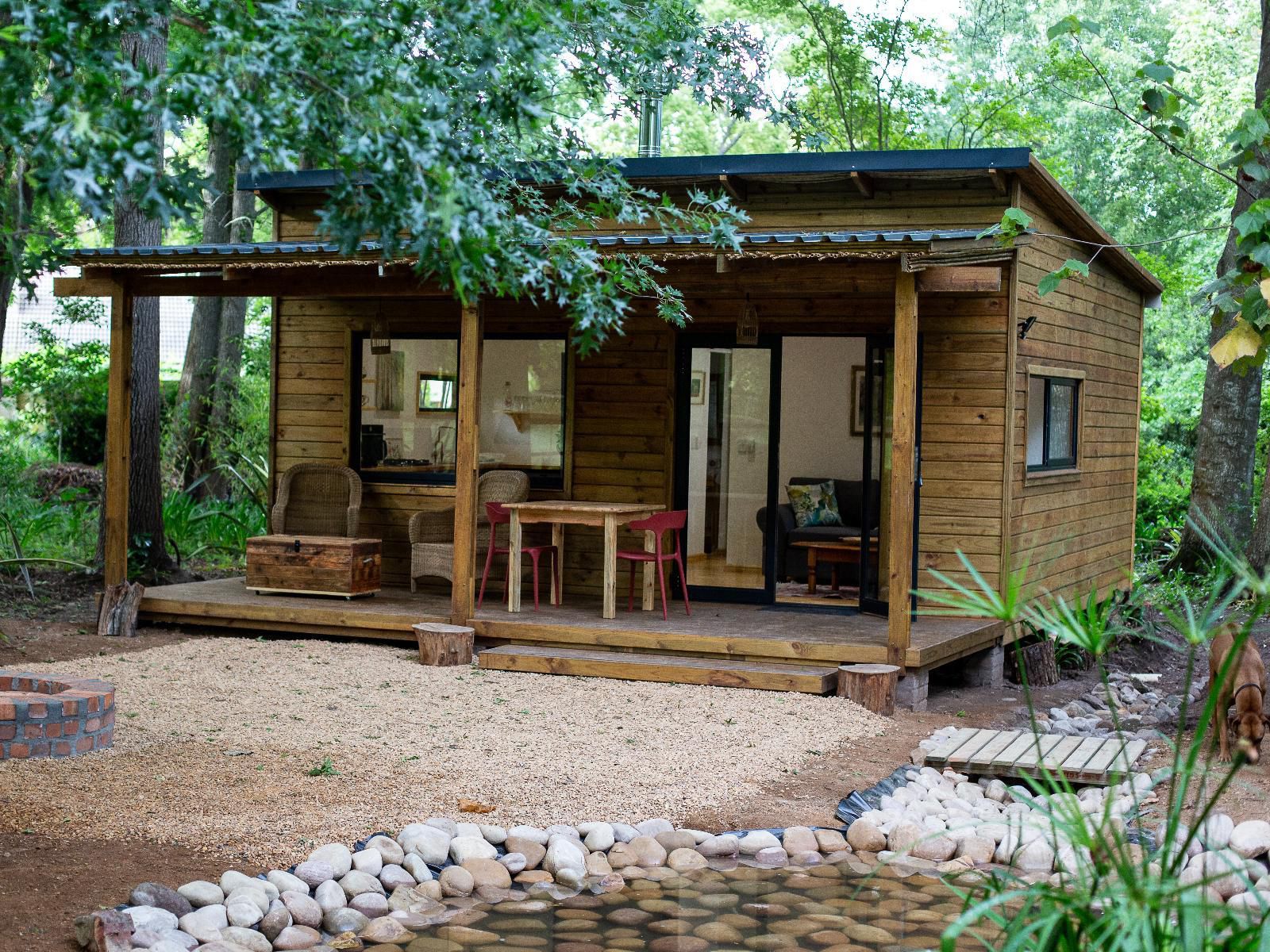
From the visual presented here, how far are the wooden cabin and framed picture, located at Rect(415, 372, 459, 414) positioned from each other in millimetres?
26

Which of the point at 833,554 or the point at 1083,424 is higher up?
the point at 1083,424

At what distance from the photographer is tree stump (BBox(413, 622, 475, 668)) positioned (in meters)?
8.91

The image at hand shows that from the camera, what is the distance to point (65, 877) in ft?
15.1

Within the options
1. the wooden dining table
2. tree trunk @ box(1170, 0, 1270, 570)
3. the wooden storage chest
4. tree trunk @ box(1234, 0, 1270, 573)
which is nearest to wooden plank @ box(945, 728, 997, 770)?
the wooden dining table

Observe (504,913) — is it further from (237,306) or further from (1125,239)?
(1125,239)

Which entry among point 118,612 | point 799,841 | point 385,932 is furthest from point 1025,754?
point 118,612

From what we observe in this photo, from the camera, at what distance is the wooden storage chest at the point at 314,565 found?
9945 mm

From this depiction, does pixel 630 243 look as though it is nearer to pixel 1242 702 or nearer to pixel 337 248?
pixel 337 248

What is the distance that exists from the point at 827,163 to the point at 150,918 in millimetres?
6948

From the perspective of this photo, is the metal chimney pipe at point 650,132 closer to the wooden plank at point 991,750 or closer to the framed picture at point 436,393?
the framed picture at point 436,393

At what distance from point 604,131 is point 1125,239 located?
11224mm

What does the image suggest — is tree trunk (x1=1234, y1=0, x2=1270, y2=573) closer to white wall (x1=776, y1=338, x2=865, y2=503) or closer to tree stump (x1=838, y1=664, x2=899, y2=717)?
white wall (x1=776, y1=338, x2=865, y2=503)

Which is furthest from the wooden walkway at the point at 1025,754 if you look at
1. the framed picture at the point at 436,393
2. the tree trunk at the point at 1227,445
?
the tree trunk at the point at 1227,445

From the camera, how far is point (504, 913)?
4.83 metres
